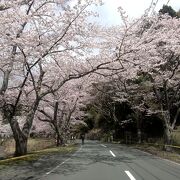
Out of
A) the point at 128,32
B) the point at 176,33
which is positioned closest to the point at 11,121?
the point at 128,32

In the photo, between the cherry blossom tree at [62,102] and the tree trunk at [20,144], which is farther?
the cherry blossom tree at [62,102]

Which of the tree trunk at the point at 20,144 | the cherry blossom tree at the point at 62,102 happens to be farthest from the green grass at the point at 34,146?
the tree trunk at the point at 20,144

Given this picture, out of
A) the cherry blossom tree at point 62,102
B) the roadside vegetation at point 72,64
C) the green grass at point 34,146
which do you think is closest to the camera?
the roadside vegetation at point 72,64

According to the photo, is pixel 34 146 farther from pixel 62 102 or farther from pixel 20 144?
pixel 20 144

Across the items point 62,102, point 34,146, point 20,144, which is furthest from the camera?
point 34,146

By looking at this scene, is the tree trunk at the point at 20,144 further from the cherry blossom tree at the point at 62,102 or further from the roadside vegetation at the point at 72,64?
the cherry blossom tree at the point at 62,102

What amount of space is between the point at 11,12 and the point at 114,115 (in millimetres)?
42248

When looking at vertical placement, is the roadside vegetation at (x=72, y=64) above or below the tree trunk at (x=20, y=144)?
above

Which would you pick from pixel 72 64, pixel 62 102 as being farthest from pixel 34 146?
pixel 72 64

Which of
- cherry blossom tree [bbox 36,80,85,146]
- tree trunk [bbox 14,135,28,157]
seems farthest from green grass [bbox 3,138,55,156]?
tree trunk [bbox 14,135,28,157]

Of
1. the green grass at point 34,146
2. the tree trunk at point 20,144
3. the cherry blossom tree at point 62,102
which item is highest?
the cherry blossom tree at point 62,102

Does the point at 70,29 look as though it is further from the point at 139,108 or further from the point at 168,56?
the point at 139,108

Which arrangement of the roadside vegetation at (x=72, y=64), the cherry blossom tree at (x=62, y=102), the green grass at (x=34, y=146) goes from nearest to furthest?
the roadside vegetation at (x=72, y=64), the cherry blossom tree at (x=62, y=102), the green grass at (x=34, y=146)

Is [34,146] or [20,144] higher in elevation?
[34,146]
